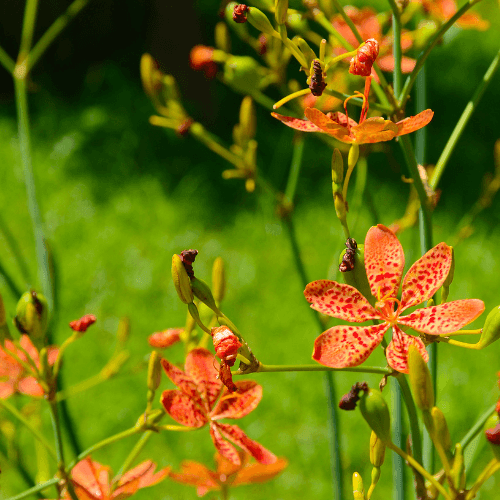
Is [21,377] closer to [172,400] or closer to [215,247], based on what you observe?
[172,400]

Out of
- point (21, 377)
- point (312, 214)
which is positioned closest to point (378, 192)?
point (312, 214)

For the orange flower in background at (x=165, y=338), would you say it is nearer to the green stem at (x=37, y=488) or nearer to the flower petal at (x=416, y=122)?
the green stem at (x=37, y=488)

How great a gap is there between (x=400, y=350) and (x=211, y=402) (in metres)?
0.17

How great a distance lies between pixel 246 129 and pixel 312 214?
1456 mm

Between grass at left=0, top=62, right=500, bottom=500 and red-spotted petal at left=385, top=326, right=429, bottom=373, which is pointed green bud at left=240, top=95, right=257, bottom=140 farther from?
grass at left=0, top=62, right=500, bottom=500

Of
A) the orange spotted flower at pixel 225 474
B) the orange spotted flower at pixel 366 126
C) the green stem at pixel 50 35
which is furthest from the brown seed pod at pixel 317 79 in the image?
the green stem at pixel 50 35

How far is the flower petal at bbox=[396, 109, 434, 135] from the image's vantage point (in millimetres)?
366

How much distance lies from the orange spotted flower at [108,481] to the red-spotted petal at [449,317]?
208 millimetres

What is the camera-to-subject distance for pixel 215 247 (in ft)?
6.81

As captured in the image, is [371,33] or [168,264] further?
[168,264]

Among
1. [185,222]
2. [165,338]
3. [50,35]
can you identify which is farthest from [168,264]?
[165,338]

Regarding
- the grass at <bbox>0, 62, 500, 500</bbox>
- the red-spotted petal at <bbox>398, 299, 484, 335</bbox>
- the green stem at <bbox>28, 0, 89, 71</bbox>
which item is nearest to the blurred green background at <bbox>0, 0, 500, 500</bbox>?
the grass at <bbox>0, 62, 500, 500</bbox>

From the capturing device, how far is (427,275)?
392 mm

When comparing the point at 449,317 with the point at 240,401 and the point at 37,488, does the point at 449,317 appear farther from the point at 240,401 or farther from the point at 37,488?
the point at 37,488
